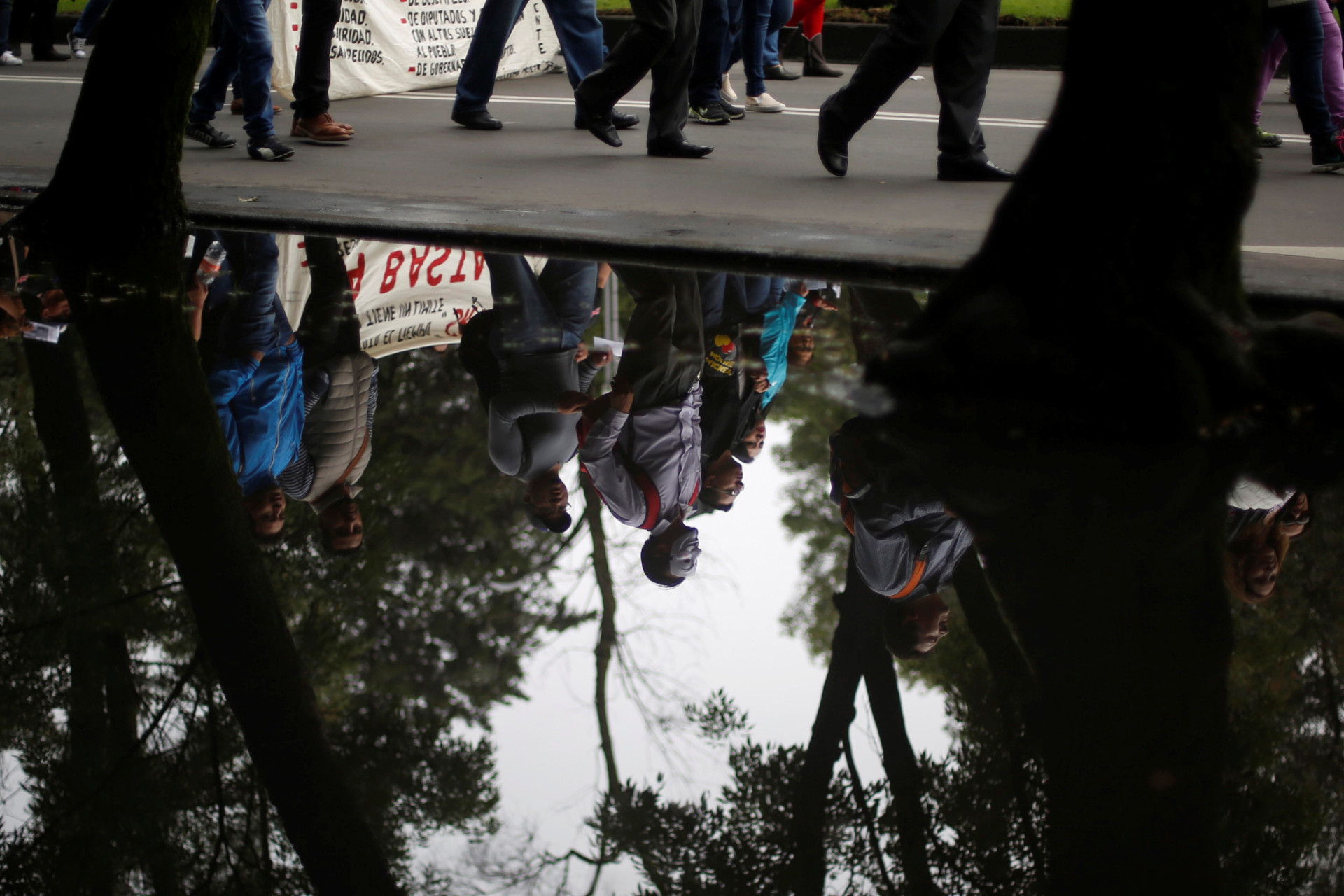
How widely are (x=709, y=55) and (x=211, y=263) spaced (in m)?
4.97

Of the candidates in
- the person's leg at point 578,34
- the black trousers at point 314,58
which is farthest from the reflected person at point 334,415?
the person's leg at point 578,34

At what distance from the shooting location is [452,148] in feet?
27.0

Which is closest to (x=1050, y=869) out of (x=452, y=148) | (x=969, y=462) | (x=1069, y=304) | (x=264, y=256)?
(x=969, y=462)

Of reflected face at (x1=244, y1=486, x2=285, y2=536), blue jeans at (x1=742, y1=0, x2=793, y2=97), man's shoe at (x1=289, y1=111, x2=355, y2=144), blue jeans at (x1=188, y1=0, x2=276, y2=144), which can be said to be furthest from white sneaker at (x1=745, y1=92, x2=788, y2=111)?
reflected face at (x1=244, y1=486, x2=285, y2=536)

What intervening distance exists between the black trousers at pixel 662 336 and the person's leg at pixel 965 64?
93.7 inches

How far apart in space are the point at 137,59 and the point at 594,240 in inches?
80.4

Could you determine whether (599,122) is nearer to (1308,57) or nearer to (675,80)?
(675,80)

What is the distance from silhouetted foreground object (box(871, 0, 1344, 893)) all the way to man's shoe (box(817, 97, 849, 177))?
133 inches

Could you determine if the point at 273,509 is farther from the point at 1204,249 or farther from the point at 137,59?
the point at 137,59

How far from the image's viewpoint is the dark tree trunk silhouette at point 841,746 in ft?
6.30

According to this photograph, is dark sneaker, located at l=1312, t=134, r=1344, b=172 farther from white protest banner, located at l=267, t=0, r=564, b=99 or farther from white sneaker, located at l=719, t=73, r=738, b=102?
white protest banner, located at l=267, t=0, r=564, b=99

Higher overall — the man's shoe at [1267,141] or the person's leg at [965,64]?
the person's leg at [965,64]

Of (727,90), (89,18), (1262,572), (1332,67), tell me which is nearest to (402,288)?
(1262,572)

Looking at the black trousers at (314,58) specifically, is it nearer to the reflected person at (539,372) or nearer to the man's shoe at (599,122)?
the man's shoe at (599,122)
